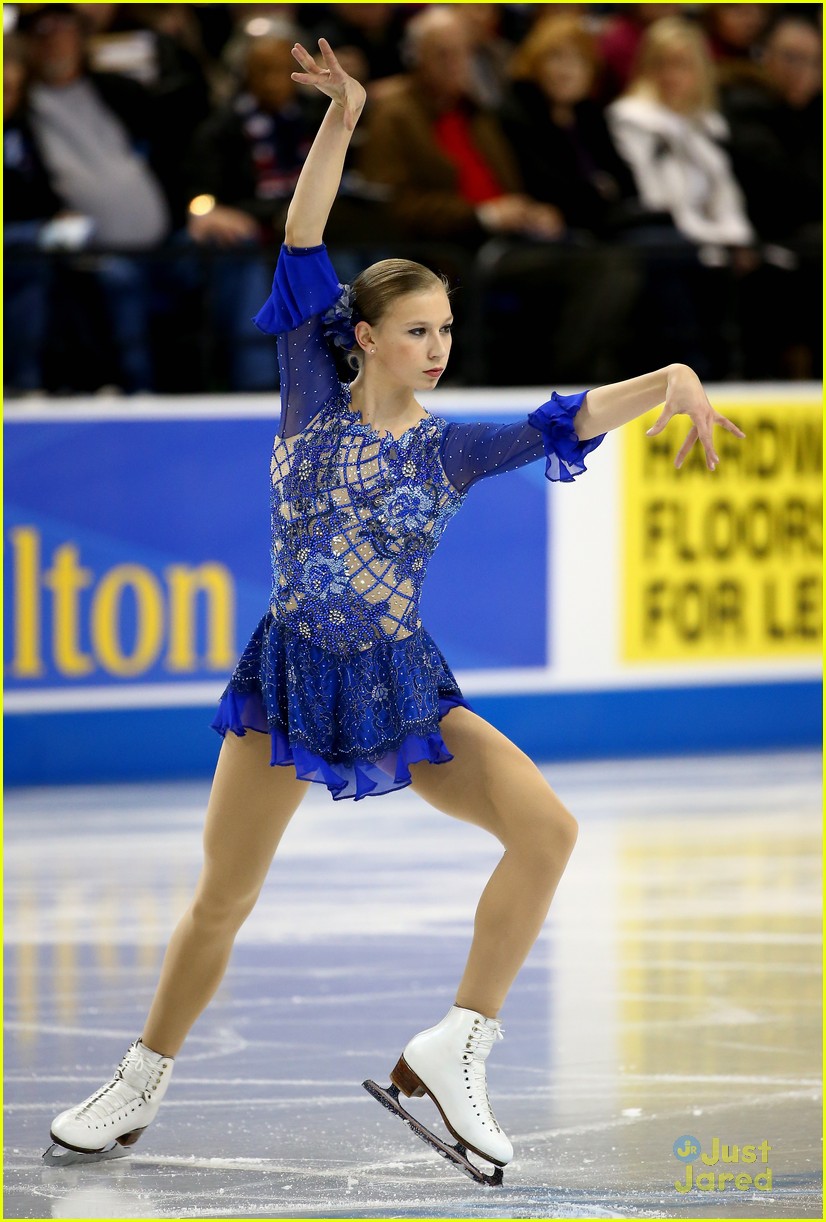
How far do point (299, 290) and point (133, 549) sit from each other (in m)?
4.04

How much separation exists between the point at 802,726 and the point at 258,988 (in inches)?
166

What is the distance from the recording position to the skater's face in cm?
330

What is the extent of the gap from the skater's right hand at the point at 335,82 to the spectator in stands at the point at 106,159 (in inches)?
161

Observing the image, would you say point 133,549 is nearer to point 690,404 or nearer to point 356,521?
point 356,521

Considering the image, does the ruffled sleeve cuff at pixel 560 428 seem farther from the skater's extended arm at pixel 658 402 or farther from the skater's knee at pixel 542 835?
the skater's knee at pixel 542 835

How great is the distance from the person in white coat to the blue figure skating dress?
510 cm

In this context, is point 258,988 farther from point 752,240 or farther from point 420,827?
point 752,240

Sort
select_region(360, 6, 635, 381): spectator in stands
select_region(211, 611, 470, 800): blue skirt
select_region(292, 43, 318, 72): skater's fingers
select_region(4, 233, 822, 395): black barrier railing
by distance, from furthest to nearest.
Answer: select_region(360, 6, 635, 381): spectator in stands, select_region(4, 233, 822, 395): black barrier railing, select_region(211, 611, 470, 800): blue skirt, select_region(292, 43, 318, 72): skater's fingers

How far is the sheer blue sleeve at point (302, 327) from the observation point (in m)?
3.29

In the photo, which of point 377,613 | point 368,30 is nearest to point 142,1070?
point 377,613

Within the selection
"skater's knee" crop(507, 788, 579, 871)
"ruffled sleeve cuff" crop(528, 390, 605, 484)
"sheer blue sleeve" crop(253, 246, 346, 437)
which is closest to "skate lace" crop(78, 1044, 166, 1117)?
"skater's knee" crop(507, 788, 579, 871)

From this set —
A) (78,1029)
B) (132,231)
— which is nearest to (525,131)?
(132,231)

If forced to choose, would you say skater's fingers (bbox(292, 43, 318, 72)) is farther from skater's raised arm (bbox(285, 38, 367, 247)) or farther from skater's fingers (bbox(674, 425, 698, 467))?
skater's fingers (bbox(674, 425, 698, 467))

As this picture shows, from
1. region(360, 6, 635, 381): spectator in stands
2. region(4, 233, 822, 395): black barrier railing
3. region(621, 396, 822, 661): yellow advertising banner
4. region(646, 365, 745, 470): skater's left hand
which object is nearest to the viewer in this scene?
region(646, 365, 745, 470): skater's left hand
